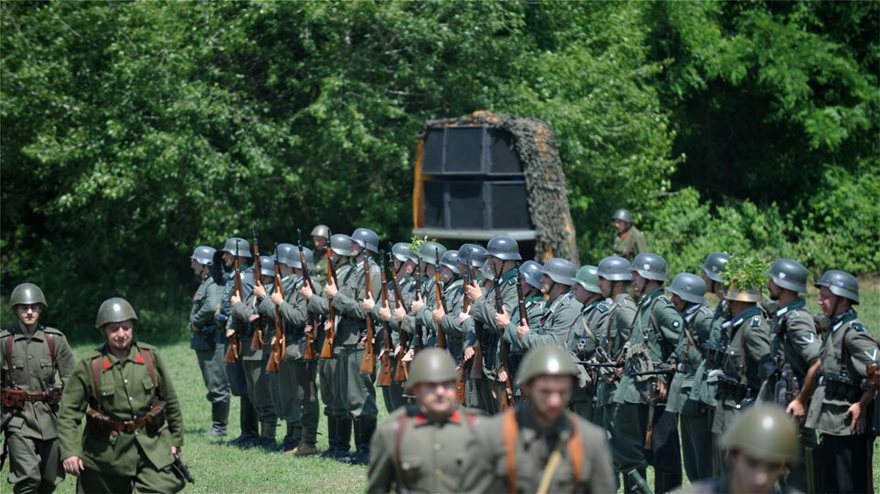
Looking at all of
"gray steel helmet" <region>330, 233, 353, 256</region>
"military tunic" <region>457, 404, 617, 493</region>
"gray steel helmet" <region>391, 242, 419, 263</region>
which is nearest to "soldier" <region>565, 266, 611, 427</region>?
"gray steel helmet" <region>391, 242, 419, 263</region>

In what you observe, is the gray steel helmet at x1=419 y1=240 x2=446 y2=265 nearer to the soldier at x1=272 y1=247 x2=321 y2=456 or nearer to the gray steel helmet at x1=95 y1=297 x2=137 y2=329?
the soldier at x1=272 y1=247 x2=321 y2=456

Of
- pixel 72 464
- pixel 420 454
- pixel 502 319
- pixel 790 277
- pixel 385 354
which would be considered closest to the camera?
pixel 420 454

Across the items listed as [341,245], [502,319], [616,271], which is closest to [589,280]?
[616,271]

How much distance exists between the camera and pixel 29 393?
11656 millimetres

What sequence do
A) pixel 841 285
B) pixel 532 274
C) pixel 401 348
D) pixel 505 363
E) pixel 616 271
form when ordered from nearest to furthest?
1. pixel 841 285
2. pixel 616 271
3. pixel 505 363
4. pixel 532 274
5. pixel 401 348

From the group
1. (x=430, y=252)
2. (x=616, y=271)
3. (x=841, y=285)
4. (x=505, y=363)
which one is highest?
(x=430, y=252)

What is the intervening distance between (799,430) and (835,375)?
0.57 metres

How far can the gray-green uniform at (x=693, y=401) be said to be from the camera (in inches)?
429

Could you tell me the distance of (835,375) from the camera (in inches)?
382

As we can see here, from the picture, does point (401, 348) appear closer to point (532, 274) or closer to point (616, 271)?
point (532, 274)

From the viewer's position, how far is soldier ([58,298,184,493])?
965 cm

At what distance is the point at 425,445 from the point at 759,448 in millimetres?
2020

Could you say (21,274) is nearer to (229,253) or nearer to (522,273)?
(229,253)

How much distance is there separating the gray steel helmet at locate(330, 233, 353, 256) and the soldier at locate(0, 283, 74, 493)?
12.9 ft
